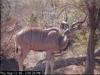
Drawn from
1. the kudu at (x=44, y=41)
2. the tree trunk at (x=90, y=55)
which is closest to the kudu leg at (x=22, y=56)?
the kudu at (x=44, y=41)

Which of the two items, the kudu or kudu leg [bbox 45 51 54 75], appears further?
kudu leg [bbox 45 51 54 75]

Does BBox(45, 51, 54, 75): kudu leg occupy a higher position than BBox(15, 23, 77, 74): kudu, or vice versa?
BBox(15, 23, 77, 74): kudu

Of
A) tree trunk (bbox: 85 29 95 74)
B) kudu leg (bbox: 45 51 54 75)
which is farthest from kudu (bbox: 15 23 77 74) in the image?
tree trunk (bbox: 85 29 95 74)

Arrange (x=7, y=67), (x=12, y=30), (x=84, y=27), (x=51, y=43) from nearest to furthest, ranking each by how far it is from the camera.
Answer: (x=51, y=43)
(x=84, y=27)
(x=7, y=67)
(x=12, y=30)

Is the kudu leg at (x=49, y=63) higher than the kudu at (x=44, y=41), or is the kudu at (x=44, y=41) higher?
the kudu at (x=44, y=41)

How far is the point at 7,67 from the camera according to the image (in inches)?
278

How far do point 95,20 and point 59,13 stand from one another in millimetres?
1333

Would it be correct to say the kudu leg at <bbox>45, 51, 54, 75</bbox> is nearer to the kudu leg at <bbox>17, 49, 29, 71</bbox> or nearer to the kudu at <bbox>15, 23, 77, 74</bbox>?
the kudu at <bbox>15, 23, 77, 74</bbox>

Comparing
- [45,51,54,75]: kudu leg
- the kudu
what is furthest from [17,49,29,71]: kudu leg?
[45,51,54,75]: kudu leg

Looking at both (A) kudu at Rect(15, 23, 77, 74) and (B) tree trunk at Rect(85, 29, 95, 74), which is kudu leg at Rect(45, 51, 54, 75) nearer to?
(A) kudu at Rect(15, 23, 77, 74)

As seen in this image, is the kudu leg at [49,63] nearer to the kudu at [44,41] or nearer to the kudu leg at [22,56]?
the kudu at [44,41]

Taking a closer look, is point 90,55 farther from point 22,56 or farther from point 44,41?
point 22,56

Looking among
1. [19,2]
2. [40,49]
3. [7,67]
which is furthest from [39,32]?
[19,2]

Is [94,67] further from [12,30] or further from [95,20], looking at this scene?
[12,30]
